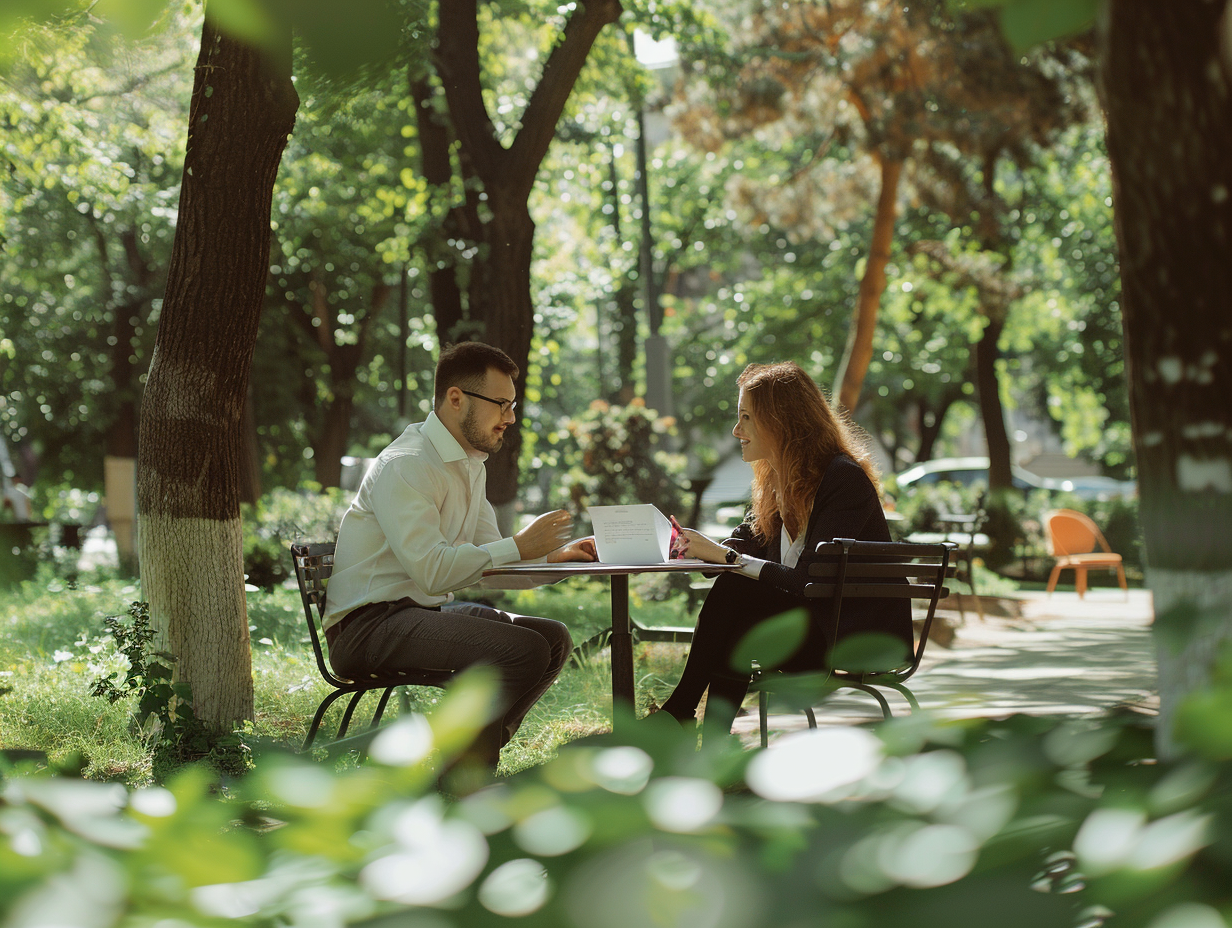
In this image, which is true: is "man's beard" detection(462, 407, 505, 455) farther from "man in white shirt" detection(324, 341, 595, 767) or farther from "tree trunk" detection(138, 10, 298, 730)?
"tree trunk" detection(138, 10, 298, 730)

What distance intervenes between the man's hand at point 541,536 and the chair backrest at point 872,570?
2.90ft

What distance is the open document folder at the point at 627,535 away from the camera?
4.02m

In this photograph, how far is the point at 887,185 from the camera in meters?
14.8

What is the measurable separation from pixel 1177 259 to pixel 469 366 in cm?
346

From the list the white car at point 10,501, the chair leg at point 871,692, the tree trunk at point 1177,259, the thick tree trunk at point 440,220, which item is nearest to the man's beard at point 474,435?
the chair leg at point 871,692

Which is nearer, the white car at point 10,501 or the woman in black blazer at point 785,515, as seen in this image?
the woman in black blazer at point 785,515

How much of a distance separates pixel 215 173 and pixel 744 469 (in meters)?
55.4

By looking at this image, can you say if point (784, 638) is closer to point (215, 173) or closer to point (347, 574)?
point (347, 574)

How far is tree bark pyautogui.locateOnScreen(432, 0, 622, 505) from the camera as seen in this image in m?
8.74

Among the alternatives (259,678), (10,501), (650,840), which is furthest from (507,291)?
(10,501)

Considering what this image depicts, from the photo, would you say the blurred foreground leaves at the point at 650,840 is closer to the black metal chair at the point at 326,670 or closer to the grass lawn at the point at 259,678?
the grass lawn at the point at 259,678

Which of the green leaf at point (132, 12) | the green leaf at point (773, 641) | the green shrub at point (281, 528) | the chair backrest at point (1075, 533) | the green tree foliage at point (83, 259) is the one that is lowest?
the chair backrest at point (1075, 533)

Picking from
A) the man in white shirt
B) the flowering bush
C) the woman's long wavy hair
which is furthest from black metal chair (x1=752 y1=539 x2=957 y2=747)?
the flowering bush

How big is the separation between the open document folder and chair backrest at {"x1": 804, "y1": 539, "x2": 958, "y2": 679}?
557mm
